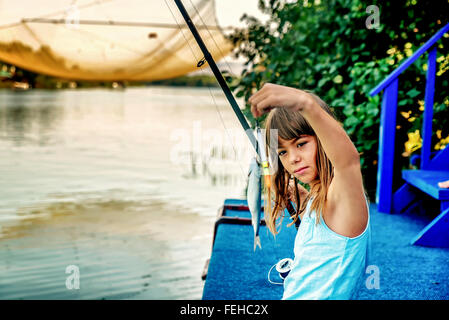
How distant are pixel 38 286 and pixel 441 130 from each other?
10.5ft

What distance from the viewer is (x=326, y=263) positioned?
1.28 meters

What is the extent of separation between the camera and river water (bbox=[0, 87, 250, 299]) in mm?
4004

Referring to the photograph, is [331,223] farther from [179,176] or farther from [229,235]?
[179,176]

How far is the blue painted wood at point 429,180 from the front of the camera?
3.18m

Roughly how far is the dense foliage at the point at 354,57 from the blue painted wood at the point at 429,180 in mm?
675

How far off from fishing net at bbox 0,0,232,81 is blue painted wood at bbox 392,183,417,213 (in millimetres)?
3686

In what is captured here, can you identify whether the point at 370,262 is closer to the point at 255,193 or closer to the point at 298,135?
the point at 298,135

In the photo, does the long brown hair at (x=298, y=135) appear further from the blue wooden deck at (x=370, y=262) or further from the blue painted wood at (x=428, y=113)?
the blue painted wood at (x=428, y=113)

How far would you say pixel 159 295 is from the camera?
385cm

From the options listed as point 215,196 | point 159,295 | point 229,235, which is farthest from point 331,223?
point 215,196

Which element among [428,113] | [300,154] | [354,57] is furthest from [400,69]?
[300,154]

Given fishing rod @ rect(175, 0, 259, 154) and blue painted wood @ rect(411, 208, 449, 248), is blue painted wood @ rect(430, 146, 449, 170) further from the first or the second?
fishing rod @ rect(175, 0, 259, 154)

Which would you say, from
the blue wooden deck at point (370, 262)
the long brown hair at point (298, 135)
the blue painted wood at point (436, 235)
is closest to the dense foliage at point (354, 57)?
the blue wooden deck at point (370, 262)

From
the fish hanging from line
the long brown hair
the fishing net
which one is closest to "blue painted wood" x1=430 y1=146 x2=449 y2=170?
the long brown hair
